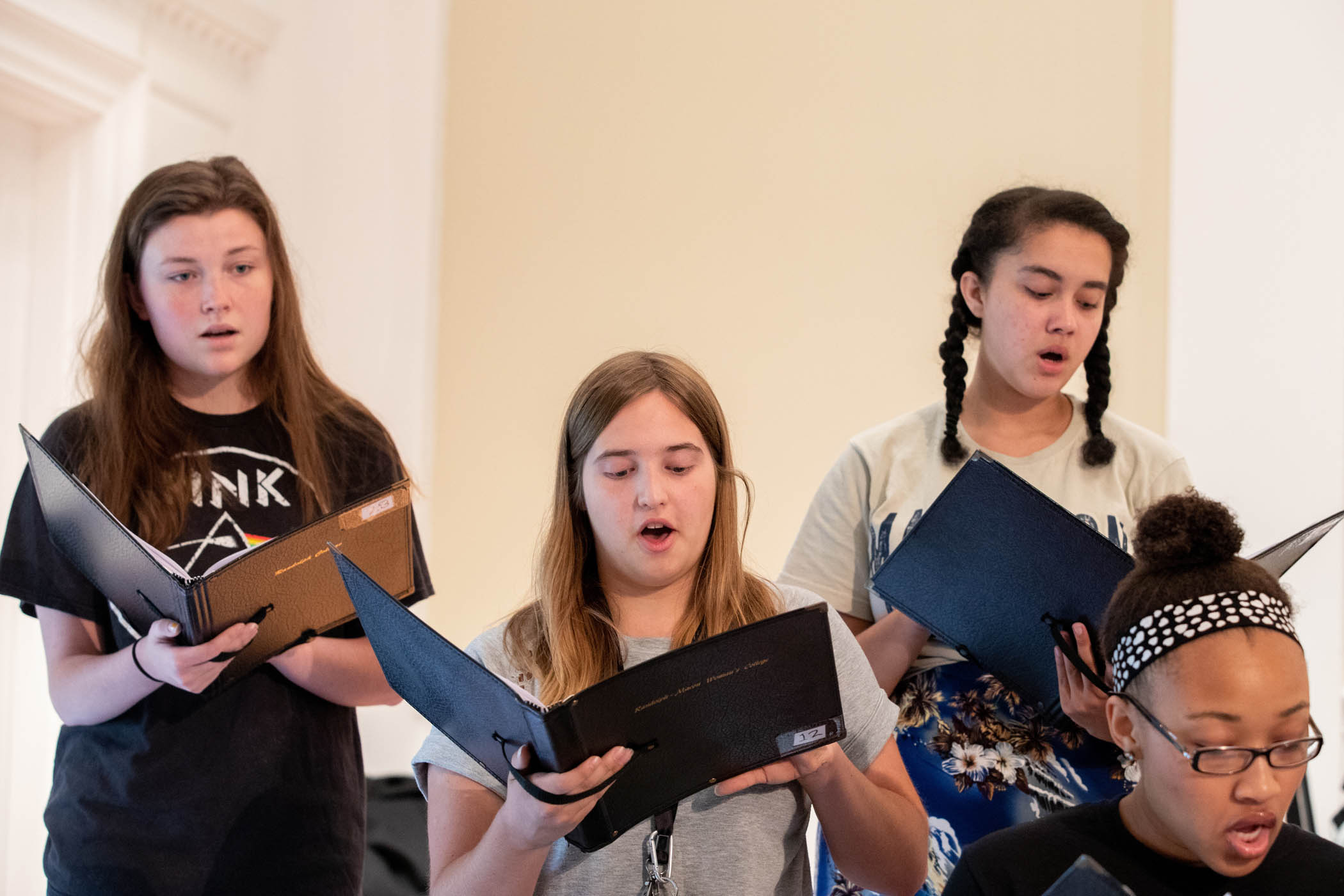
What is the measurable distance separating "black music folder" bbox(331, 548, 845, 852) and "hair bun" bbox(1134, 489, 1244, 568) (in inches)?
15.1

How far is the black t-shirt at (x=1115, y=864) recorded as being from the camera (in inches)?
49.9

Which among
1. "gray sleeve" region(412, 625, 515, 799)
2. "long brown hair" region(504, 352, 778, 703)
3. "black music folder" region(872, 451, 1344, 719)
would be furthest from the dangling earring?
"gray sleeve" region(412, 625, 515, 799)

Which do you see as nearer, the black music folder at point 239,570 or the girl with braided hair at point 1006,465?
the black music folder at point 239,570

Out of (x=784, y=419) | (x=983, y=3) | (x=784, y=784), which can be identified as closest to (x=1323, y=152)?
(x=983, y=3)

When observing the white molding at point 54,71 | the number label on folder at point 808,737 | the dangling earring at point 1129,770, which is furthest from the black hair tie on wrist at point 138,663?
the white molding at point 54,71

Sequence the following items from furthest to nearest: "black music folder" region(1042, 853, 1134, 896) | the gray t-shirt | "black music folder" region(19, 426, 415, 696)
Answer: "black music folder" region(19, 426, 415, 696) < the gray t-shirt < "black music folder" region(1042, 853, 1134, 896)

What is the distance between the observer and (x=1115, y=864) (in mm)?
1287

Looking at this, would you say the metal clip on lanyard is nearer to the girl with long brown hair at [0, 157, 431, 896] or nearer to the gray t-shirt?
the gray t-shirt

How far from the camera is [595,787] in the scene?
45.9 inches

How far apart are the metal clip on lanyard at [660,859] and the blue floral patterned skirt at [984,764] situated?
42 cm

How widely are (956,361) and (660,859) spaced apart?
0.96m

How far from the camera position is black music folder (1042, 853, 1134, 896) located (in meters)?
0.93

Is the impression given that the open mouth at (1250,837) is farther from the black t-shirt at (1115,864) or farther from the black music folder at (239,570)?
the black music folder at (239,570)

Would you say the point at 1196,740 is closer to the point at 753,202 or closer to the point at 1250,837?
the point at 1250,837
